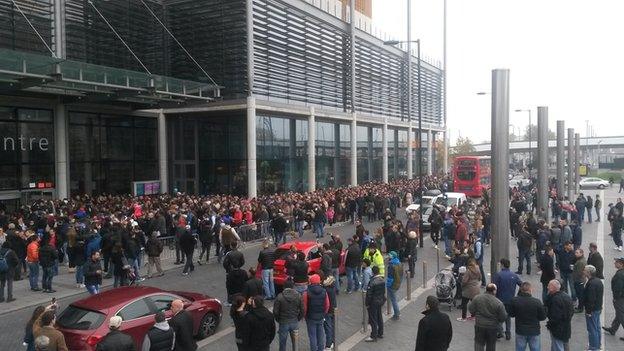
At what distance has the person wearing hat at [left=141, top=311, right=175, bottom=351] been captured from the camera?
7847 mm

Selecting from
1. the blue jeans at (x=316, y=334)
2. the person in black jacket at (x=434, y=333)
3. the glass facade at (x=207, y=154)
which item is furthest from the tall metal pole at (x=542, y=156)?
the person in black jacket at (x=434, y=333)

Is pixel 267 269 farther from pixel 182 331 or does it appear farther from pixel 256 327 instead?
pixel 182 331

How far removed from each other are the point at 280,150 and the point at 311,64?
668 centimetres

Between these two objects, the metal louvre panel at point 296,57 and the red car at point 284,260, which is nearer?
the red car at point 284,260

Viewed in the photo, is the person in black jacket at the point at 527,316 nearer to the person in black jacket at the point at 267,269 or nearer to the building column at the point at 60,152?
the person in black jacket at the point at 267,269

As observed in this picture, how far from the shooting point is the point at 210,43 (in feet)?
107

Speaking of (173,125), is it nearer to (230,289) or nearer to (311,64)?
(311,64)

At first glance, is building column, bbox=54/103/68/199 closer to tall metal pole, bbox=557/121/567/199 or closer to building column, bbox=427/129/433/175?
tall metal pole, bbox=557/121/567/199

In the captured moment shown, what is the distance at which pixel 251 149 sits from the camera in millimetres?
31906

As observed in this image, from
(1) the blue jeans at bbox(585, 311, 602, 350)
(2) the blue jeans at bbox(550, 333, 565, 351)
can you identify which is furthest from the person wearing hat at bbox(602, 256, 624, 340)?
(2) the blue jeans at bbox(550, 333, 565, 351)

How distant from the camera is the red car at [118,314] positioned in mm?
8695

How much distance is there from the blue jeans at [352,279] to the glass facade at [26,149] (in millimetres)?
19164

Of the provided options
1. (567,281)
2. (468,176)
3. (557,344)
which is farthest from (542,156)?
(468,176)

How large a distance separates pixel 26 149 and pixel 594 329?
85.6 ft
